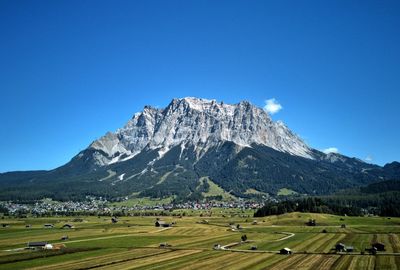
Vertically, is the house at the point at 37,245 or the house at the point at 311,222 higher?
Answer: the house at the point at 311,222

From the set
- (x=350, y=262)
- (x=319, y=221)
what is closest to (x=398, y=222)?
(x=319, y=221)

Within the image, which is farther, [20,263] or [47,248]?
[47,248]

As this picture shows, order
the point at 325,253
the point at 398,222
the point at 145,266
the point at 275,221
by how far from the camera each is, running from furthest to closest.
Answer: the point at 275,221
the point at 398,222
the point at 325,253
the point at 145,266

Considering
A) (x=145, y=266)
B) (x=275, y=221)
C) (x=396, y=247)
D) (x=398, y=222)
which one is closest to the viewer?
(x=145, y=266)

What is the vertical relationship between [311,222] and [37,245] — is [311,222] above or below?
above

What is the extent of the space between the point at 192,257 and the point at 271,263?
57.5 ft

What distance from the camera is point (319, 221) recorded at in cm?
18725

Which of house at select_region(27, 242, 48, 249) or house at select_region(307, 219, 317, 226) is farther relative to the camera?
house at select_region(307, 219, 317, 226)

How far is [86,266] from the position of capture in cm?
7388

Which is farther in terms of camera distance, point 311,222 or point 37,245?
point 311,222

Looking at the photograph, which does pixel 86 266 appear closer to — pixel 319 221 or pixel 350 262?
pixel 350 262

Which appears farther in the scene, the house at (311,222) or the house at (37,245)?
the house at (311,222)

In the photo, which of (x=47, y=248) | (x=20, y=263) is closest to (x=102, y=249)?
(x=47, y=248)

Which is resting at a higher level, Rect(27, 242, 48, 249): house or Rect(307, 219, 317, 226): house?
Rect(307, 219, 317, 226): house
